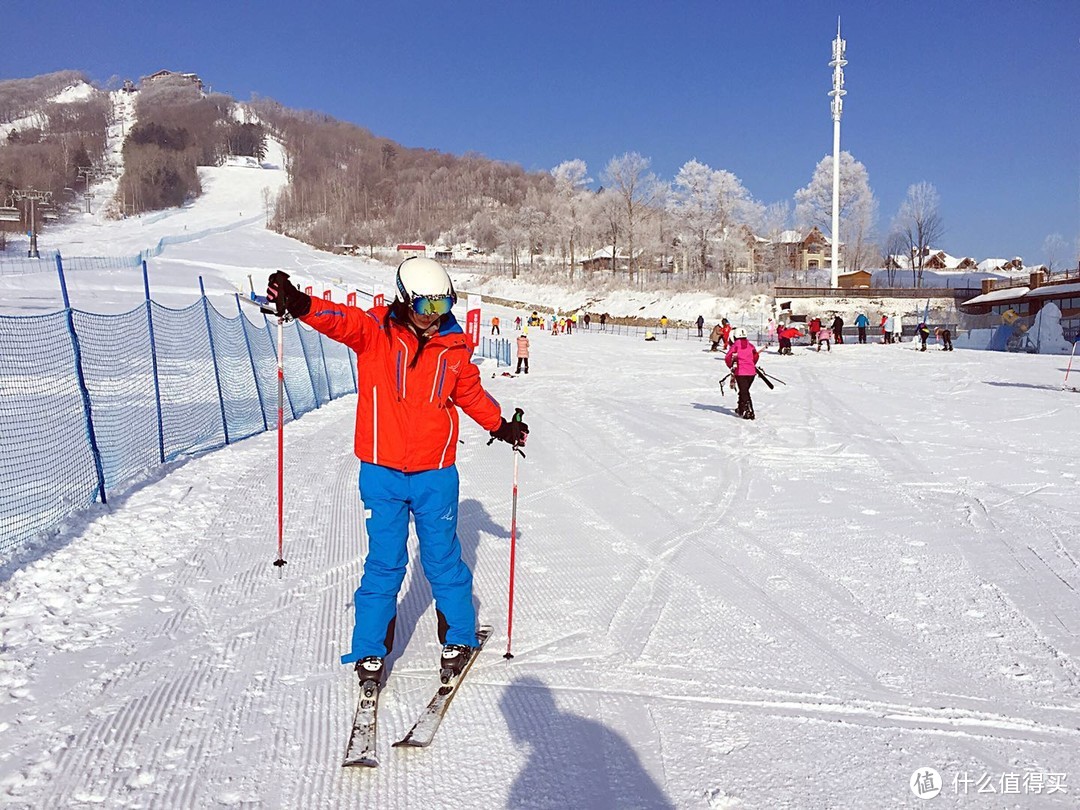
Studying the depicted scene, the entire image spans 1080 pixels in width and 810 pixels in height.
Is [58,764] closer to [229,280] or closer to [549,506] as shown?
[549,506]

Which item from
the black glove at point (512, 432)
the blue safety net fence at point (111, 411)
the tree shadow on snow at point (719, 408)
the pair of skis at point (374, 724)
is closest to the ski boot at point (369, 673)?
the pair of skis at point (374, 724)

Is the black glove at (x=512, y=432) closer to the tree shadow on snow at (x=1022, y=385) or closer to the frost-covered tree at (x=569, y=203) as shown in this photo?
the tree shadow on snow at (x=1022, y=385)

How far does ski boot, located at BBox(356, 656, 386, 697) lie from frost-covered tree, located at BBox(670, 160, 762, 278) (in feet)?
224

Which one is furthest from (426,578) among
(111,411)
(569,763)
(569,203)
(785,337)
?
(569,203)

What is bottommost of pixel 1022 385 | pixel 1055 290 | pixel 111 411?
pixel 1022 385

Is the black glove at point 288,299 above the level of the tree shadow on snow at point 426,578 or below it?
above

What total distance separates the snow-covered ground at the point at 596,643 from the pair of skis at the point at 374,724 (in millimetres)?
61

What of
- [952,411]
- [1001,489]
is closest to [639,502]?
[1001,489]

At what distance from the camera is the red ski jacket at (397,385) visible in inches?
126

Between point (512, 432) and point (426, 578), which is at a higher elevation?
point (512, 432)

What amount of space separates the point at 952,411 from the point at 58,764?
46.0 ft

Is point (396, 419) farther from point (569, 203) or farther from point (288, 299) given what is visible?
point (569, 203)

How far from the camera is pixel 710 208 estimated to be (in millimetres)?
69875

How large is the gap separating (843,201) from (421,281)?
76.7m
